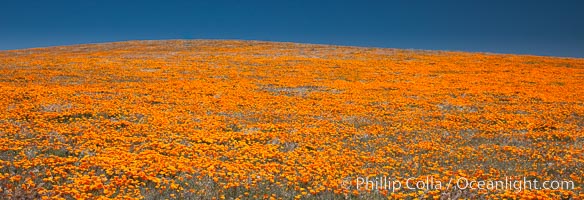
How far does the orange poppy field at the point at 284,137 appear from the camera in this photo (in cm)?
865

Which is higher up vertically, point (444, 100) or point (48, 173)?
point (444, 100)

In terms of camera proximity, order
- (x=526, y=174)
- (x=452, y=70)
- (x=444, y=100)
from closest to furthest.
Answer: (x=526, y=174), (x=444, y=100), (x=452, y=70)

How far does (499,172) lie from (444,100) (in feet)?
39.9

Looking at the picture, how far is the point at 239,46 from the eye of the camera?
56.5m

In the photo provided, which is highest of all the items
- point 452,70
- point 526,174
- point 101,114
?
point 452,70

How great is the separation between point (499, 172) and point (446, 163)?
4.36 ft

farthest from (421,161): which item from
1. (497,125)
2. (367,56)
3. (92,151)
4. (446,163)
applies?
(367,56)

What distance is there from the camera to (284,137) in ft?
42.4

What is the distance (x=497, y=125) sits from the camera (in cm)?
1525

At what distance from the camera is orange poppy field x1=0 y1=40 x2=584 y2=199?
8.65 m

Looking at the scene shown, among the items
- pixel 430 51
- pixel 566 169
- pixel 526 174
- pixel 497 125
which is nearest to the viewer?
pixel 526 174

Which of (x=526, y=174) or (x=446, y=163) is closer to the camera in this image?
(x=526, y=174)

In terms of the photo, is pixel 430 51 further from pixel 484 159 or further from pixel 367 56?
pixel 484 159

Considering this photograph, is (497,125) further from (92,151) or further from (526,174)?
(92,151)
